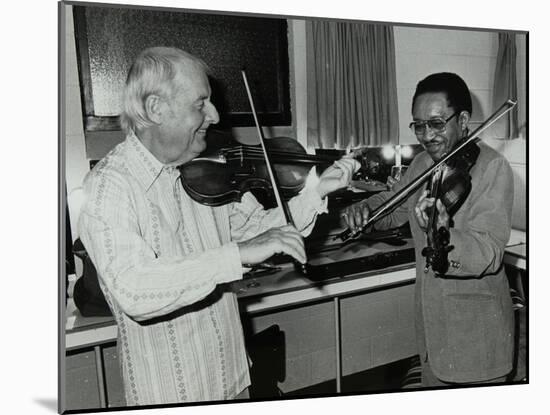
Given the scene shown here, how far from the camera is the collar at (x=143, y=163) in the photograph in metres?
2.01

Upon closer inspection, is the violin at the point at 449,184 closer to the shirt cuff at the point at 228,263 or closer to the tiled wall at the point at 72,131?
the shirt cuff at the point at 228,263

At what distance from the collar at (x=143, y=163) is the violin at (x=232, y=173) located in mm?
89

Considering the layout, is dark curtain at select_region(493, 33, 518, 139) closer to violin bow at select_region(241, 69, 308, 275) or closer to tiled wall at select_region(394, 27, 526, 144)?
tiled wall at select_region(394, 27, 526, 144)

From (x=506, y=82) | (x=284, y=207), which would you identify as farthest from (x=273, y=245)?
(x=506, y=82)

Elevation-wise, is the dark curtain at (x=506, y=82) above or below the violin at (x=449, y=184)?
above

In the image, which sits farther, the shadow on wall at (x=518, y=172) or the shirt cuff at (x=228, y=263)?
the shadow on wall at (x=518, y=172)

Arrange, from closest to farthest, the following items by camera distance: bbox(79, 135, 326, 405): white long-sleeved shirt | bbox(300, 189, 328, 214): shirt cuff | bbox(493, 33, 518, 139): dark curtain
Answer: bbox(79, 135, 326, 405): white long-sleeved shirt, bbox(300, 189, 328, 214): shirt cuff, bbox(493, 33, 518, 139): dark curtain

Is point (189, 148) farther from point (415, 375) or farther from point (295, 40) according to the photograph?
point (415, 375)

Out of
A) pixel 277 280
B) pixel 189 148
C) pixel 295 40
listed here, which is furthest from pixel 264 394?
pixel 295 40

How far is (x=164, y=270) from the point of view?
196 cm

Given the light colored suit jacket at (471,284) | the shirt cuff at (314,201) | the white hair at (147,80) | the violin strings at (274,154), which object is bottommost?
the light colored suit jacket at (471,284)

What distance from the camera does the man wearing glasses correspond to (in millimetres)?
2340

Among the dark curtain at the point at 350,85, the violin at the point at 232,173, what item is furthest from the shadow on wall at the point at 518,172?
the violin at the point at 232,173

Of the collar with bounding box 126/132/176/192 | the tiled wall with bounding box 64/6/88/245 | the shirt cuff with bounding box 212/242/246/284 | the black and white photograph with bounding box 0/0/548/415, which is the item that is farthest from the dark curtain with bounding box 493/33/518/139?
the tiled wall with bounding box 64/6/88/245
